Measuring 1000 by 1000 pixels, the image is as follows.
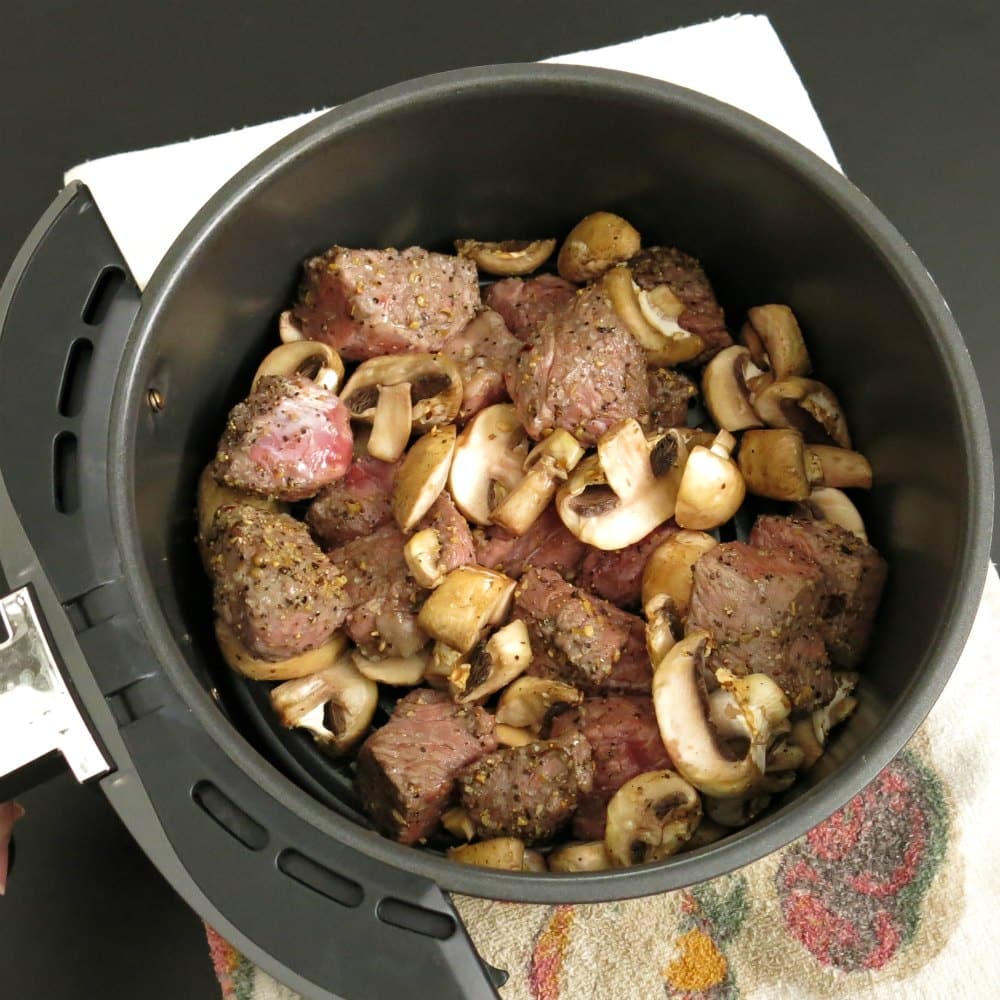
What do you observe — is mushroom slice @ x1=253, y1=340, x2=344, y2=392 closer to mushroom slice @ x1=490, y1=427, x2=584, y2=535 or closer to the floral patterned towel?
mushroom slice @ x1=490, y1=427, x2=584, y2=535

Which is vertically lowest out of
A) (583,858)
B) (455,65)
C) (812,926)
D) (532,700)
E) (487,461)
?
(812,926)

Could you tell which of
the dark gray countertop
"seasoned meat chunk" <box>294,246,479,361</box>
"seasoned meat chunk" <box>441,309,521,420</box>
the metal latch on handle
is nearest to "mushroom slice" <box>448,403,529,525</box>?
"seasoned meat chunk" <box>441,309,521,420</box>

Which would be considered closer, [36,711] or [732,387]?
[36,711]

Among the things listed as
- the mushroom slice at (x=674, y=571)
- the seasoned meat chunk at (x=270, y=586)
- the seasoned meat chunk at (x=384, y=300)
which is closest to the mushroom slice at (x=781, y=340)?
the mushroom slice at (x=674, y=571)

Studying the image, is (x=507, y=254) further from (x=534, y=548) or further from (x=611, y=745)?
(x=611, y=745)

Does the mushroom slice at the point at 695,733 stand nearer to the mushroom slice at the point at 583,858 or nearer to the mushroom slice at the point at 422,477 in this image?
the mushroom slice at the point at 583,858

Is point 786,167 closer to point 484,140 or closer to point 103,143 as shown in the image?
point 484,140

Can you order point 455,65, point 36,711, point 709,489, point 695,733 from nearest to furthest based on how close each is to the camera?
point 36,711
point 695,733
point 709,489
point 455,65

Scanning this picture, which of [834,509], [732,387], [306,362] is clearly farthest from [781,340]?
[306,362]
